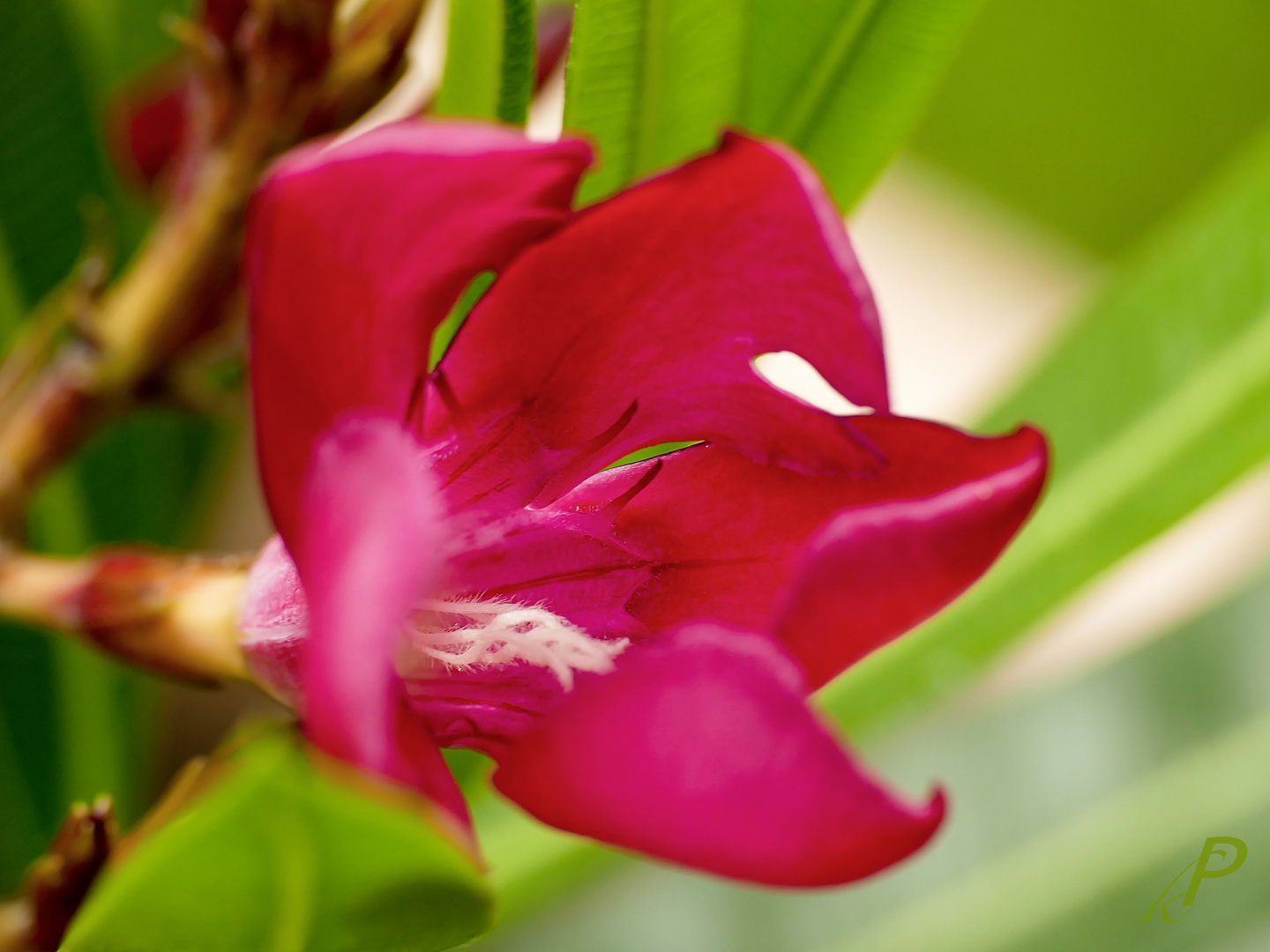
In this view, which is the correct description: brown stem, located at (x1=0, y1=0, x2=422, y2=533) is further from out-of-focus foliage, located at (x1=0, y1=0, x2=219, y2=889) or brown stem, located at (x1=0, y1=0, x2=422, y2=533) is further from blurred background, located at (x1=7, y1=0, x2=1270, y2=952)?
out-of-focus foliage, located at (x1=0, y1=0, x2=219, y2=889)

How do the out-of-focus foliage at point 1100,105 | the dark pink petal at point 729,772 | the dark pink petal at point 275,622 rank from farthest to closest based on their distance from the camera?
the out-of-focus foliage at point 1100,105 → the dark pink petal at point 275,622 → the dark pink petal at point 729,772

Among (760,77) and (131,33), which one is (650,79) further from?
(131,33)

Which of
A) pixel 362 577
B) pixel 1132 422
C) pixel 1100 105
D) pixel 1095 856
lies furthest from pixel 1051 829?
pixel 1100 105

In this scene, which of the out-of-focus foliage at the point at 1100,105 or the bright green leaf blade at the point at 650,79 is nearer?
the bright green leaf blade at the point at 650,79

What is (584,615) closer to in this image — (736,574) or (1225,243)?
(736,574)

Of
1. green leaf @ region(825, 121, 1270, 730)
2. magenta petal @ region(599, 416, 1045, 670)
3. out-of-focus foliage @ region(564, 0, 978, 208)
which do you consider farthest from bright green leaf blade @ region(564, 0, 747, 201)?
green leaf @ region(825, 121, 1270, 730)

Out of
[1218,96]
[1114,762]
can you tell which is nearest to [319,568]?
[1114,762]

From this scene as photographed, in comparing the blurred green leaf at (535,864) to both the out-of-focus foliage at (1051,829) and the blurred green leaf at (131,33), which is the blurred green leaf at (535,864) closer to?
the out-of-focus foliage at (1051,829)

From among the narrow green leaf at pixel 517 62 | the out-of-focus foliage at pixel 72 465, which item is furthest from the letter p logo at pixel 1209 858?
the out-of-focus foliage at pixel 72 465
